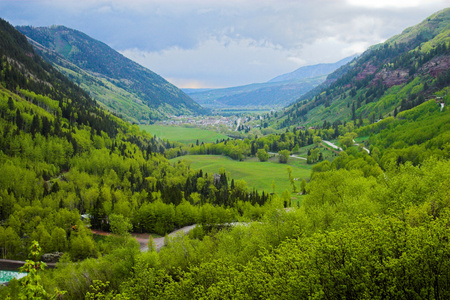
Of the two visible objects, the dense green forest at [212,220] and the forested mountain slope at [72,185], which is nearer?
the dense green forest at [212,220]

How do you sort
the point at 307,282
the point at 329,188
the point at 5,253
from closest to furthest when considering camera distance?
the point at 307,282 < the point at 329,188 < the point at 5,253

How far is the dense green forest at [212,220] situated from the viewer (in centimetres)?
2697

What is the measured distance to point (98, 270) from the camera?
64000mm

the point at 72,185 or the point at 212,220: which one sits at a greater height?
the point at 72,185

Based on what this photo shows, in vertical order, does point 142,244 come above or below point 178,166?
below

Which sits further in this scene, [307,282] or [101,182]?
[101,182]

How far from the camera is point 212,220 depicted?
10244 centimetres

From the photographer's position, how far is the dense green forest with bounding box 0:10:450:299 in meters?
27.0

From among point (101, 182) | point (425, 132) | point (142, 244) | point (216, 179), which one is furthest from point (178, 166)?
point (425, 132)

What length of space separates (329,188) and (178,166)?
13144cm

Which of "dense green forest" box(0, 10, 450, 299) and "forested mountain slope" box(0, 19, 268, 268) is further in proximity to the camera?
"forested mountain slope" box(0, 19, 268, 268)

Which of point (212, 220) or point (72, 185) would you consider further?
point (72, 185)

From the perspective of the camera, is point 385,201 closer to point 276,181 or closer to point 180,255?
point 180,255

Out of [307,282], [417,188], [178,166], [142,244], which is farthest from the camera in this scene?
[178,166]
